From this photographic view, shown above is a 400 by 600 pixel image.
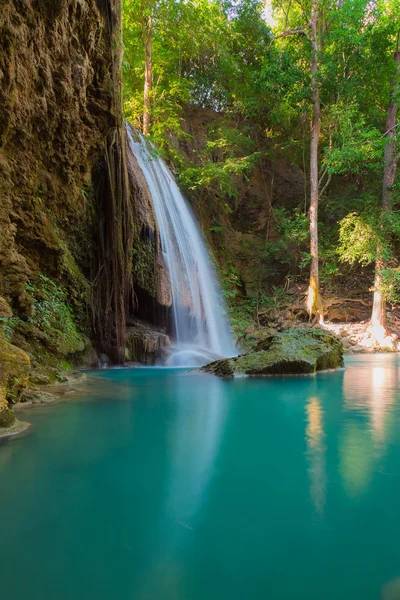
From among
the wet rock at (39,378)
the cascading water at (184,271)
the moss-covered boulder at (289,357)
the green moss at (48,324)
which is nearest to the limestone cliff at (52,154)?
the green moss at (48,324)

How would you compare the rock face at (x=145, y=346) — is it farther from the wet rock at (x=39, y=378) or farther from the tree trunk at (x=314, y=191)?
the tree trunk at (x=314, y=191)

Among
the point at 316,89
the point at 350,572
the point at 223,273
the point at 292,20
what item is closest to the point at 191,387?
the point at 350,572

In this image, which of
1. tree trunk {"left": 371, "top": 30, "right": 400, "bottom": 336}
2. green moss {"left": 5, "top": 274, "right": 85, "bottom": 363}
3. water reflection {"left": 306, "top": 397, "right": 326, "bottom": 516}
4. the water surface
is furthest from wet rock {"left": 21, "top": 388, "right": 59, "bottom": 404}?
tree trunk {"left": 371, "top": 30, "right": 400, "bottom": 336}

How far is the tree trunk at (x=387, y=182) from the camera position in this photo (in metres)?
13.6

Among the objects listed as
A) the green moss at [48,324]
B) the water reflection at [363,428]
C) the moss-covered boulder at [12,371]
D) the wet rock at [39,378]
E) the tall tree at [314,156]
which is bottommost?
the water reflection at [363,428]

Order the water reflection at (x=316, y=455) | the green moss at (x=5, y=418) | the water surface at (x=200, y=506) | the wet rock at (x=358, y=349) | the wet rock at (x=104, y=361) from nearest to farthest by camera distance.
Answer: the water surface at (x=200, y=506) < the water reflection at (x=316, y=455) < the green moss at (x=5, y=418) < the wet rock at (x=104, y=361) < the wet rock at (x=358, y=349)

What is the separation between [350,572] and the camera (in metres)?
1.37

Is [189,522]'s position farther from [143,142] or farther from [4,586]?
[143,142]

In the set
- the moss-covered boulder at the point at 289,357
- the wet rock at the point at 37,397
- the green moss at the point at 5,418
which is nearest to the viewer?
the green moss at the point at 5,418

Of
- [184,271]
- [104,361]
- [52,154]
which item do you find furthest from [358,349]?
[52,154]

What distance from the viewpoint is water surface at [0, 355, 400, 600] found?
1.33 m

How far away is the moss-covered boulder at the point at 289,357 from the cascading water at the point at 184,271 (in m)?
2.73

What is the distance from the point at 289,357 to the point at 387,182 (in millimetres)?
10508

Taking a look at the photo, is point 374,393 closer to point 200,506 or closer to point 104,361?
point 200,506
